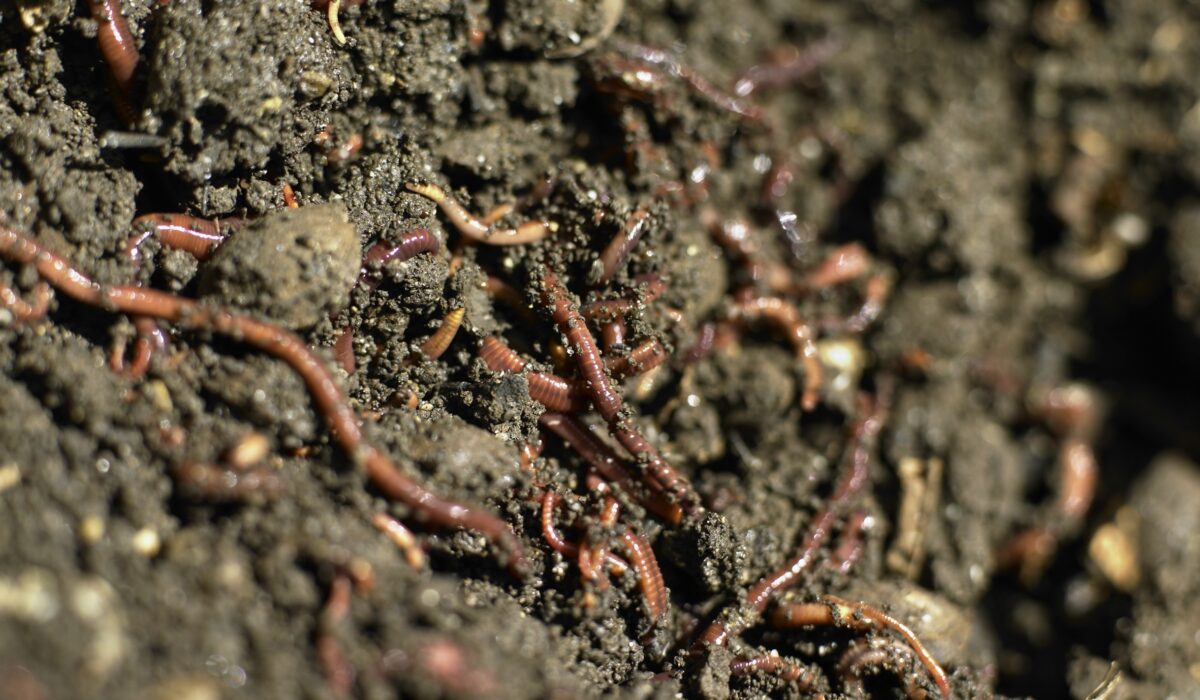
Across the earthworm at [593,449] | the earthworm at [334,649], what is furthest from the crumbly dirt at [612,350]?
the earthworm at [593,449]

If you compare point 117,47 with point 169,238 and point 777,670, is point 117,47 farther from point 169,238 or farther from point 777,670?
point 777,670

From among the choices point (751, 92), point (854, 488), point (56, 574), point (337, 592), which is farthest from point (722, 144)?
point (56, 574)

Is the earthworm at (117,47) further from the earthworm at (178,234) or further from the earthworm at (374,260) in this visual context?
the earthworm at (374,260)

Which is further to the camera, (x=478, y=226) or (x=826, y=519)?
(x=826, y=519)

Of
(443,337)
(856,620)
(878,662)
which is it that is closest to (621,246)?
(443,337)

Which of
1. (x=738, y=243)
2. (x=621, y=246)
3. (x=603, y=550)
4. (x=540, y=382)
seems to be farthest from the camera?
(x=738, y=243)

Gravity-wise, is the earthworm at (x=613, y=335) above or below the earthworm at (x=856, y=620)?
above
